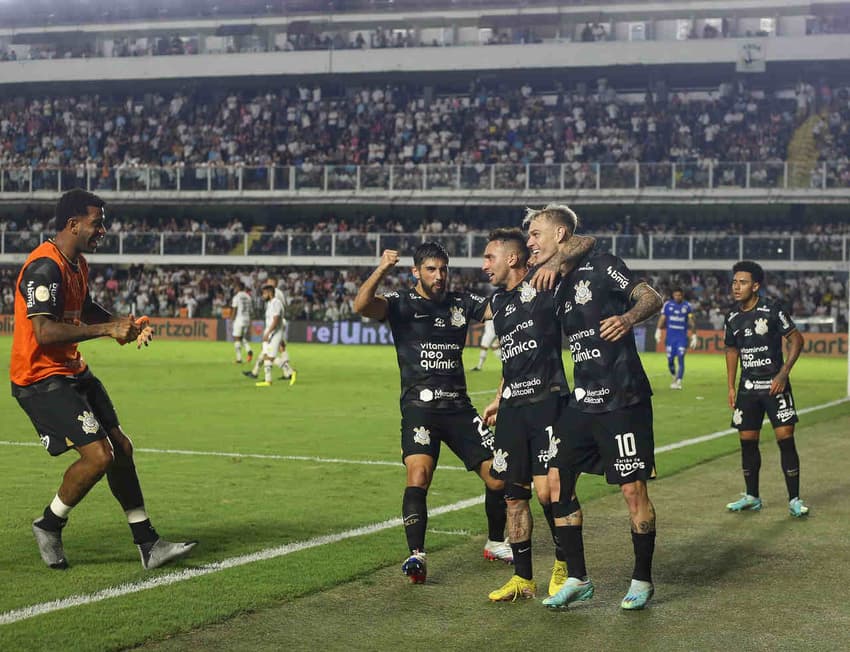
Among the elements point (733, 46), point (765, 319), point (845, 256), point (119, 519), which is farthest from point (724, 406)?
point (733, 46)

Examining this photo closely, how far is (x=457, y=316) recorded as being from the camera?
8477 millimetres

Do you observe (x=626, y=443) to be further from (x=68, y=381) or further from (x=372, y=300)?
(x=68, y=381)

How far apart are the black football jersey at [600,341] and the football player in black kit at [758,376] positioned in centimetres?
409

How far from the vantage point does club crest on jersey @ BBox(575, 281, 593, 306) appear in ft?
24.3

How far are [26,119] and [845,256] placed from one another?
4152 centimetres

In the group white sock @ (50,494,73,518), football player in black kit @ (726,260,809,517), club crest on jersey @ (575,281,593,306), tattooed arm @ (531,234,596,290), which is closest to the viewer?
tattooed arm @ (531,234,596,290)

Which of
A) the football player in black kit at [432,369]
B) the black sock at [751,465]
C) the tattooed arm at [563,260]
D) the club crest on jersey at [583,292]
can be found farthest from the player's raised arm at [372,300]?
the black sock at [751,465]

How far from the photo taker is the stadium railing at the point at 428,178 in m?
47.6

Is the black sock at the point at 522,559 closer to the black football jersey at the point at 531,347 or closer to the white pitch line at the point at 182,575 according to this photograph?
the black football jersey at the point at 531,347

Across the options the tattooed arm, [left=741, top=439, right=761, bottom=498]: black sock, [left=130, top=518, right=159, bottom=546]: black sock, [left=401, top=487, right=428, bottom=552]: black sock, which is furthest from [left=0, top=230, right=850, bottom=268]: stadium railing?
the tattooed arm

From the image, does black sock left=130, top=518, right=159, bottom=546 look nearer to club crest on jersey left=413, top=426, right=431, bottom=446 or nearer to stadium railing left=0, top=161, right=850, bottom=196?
club crest on jersey left=413, top=426, right=431, bottom=446

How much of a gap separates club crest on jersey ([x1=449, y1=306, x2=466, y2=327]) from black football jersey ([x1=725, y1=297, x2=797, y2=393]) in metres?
4.01

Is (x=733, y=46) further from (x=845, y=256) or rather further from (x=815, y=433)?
(x=815, y=433)

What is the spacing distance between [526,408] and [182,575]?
245 cm
